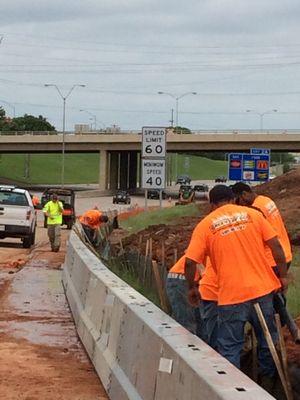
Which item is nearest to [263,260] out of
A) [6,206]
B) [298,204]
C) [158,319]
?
[158,319]

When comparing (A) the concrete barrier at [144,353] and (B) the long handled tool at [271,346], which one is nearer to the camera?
(A) the concrete barrier at [144,353]

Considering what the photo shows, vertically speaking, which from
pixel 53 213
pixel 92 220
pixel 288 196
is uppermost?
Result: pixel 288 196

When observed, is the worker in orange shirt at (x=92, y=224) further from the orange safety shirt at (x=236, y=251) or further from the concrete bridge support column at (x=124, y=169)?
the concrete bridge support column at (x=124, y=169)

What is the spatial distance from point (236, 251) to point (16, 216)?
18.0 m

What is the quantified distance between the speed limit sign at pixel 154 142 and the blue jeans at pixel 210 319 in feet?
40.8

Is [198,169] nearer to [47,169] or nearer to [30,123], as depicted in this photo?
[30,123]

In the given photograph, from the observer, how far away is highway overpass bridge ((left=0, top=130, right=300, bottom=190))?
84875 mm

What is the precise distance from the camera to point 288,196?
101 feet

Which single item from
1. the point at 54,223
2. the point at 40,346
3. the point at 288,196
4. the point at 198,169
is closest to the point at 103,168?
the point at 288,196

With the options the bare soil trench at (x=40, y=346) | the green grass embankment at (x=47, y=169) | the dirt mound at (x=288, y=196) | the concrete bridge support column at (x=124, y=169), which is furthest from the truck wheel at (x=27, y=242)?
the green grass embankment at (x=47, y=169)

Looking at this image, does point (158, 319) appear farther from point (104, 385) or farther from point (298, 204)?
point (298, 204)

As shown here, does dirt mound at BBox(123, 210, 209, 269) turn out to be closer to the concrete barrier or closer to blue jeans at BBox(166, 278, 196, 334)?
the concrete barrier

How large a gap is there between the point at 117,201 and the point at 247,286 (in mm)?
69764

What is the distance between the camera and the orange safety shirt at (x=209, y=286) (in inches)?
254
